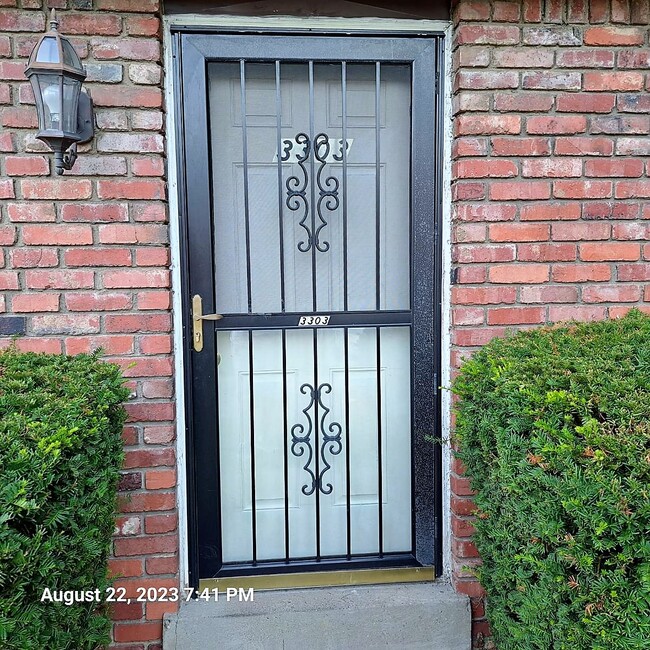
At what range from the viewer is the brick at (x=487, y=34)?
A: 2.16 metres

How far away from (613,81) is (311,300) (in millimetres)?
1536

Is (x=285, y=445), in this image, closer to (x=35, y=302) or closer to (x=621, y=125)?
(x=35, y=302)

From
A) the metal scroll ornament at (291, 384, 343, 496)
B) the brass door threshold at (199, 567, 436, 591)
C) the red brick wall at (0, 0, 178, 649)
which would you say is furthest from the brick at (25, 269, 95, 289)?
the brass door threshold at (199, 567, 436, 591)

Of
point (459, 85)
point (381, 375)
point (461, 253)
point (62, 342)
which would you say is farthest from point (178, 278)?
point (459, 85)

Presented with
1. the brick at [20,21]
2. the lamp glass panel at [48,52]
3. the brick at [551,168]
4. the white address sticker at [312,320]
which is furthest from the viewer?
the white address sticker at [312,320]

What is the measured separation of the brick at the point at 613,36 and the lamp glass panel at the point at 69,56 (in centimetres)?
196

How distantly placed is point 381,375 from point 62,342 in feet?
4.35

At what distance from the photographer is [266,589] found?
93.8 inches

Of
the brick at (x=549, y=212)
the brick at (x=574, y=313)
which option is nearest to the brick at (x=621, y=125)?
the brick at (x=549, y=212)

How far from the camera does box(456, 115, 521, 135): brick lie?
7.18 feet

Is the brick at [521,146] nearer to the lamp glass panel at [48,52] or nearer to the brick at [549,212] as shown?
the brick at [549,212]

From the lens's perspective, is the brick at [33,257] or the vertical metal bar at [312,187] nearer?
the brick at [33,257]


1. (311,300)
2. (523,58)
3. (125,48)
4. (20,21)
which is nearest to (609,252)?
(523,58)

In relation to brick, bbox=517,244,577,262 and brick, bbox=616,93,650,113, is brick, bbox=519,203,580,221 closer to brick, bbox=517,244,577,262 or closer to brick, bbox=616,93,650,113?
brick, bbox=517,244,577,262
